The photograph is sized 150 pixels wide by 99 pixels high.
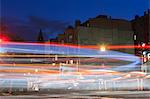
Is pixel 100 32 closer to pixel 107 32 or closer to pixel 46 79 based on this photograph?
pixel 107 32

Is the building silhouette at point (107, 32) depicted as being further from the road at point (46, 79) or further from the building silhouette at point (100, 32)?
the road at point (46, 79)

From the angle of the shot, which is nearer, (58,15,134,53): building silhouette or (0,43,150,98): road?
(0,43,150,98): road

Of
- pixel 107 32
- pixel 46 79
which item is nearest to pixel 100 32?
pixel 107 32

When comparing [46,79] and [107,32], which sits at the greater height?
[107,32]

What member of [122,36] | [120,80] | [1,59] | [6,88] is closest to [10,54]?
[1,59]

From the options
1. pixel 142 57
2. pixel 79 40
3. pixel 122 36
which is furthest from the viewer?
pixel 122 36

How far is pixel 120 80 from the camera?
2211 cm

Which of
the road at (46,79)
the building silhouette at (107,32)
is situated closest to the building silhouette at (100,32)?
the building silhouette at (107,32)

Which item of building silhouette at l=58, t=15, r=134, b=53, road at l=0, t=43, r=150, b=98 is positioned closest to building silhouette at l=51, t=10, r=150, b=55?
building silhouette at l=58, t=15, r=134, b=53

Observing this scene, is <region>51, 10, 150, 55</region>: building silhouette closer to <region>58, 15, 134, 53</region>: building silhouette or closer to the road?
<region>58, 15, 134, 53</region>: building silhouette

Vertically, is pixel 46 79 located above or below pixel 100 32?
below

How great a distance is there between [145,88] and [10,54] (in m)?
8.89

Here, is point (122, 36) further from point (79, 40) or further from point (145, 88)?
point (145, 88)

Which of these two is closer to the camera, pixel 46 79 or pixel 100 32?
pixel 46 79
